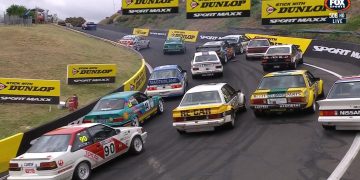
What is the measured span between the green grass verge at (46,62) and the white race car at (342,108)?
1189cm

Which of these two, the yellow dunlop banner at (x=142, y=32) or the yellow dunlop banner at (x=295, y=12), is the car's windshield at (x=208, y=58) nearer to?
the yellow dunlop banner at (x=295, y=12)

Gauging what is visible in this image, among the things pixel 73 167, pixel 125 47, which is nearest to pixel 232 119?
pixel 73 167

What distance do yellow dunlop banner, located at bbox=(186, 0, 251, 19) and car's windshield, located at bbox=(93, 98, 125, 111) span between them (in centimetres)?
1794

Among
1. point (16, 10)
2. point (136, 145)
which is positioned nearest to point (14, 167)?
point (136, 145)

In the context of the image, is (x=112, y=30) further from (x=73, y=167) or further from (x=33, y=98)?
(x=73, y=167)

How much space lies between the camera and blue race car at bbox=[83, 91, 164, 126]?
16.7 meters

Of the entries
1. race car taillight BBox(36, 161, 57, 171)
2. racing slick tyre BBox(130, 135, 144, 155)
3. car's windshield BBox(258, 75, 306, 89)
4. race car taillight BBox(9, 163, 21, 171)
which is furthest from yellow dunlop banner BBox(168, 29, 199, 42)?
race car taillight BBox(36, 161, 57, 171)

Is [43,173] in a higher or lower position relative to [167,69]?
lower

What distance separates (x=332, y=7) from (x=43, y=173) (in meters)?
26.1

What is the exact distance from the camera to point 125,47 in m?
50.1

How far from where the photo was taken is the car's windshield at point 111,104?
1728 centimetres

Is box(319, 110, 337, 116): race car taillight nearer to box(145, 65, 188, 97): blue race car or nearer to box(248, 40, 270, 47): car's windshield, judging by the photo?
box(145, 65, 188, 97): blue race car

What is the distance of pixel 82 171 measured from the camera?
12.4m

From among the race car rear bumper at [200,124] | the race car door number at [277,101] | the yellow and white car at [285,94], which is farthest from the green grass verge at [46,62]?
the race car door number at [277,101]
